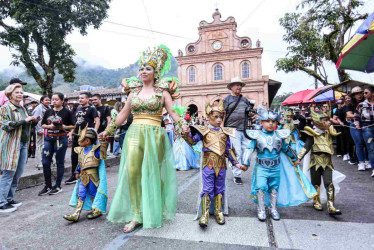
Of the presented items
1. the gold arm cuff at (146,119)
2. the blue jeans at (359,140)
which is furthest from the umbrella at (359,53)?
the gold arm cuff at (146,119)

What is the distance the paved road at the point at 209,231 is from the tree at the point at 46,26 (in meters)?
12.2

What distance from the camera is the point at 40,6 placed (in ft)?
41.1

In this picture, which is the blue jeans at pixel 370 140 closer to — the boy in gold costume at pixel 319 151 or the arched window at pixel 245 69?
the boy in gold costume at pixel 319 151

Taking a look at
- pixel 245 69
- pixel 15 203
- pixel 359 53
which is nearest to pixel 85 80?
pixel 245 69

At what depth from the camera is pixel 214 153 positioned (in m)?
3.15

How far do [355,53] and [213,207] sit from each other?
4.98 meters

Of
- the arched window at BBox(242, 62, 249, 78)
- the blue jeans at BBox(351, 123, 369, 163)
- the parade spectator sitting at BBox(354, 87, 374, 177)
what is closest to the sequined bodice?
the parade spectator sitting at BBox(354, 87, 374, 177)

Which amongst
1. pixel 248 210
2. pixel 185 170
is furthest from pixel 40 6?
pixel 248 210

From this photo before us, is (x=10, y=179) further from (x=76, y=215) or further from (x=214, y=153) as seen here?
(x=214, y=153)

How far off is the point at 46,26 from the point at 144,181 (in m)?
13.8

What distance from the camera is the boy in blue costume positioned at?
3260 millimetres

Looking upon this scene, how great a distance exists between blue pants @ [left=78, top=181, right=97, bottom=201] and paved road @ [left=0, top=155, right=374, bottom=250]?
1.05ft

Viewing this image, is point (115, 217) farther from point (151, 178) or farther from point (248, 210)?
point (248, 210)

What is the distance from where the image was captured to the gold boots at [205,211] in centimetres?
286
